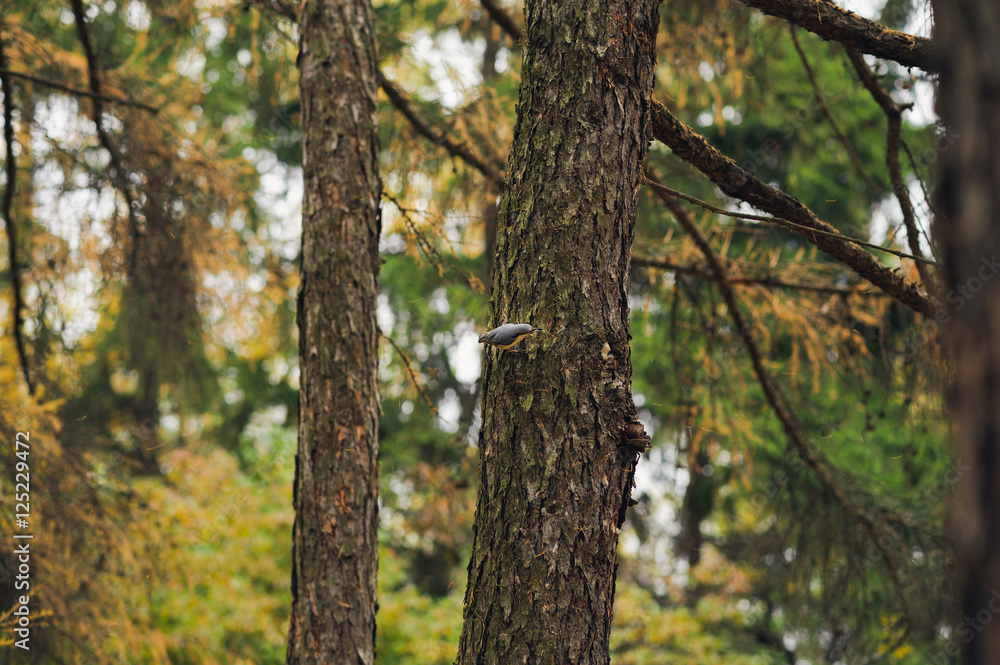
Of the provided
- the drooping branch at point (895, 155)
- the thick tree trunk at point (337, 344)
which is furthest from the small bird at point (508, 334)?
the drooping branch at point (895, 155)

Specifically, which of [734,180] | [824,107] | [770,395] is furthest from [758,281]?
[734,180]

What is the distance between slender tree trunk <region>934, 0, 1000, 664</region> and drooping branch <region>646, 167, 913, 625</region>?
213cm

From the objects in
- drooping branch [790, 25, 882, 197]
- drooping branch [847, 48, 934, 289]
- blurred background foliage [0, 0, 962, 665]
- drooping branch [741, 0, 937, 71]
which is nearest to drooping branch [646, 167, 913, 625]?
blurred background foliage [0, 0, 962, 665]

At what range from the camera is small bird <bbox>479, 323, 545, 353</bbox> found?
1255 mm

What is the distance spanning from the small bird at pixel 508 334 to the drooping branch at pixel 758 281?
5.75ft

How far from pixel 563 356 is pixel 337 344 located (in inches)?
43.5

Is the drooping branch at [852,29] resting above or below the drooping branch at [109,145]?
below

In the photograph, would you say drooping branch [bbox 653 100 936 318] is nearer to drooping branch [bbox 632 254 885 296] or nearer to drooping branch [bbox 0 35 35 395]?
drooping branch [bbox 632 254 885 296]

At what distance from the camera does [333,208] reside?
7.33 ft

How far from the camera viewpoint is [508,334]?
1.25 m

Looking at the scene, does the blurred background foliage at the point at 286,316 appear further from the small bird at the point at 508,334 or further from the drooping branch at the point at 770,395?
the small bird at the point at 508,334

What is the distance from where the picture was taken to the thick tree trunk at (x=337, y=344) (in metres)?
2.04
